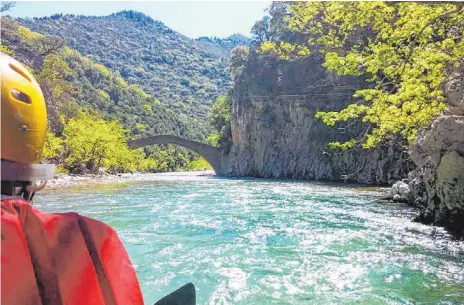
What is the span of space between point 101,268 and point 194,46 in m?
180

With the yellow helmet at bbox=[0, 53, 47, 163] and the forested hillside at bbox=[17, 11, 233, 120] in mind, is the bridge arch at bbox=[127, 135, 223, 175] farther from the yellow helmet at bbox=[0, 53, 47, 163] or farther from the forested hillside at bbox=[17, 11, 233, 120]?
the forested hillside at bbox=[17, 11, 233, 120]

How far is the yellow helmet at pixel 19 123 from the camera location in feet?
3.58

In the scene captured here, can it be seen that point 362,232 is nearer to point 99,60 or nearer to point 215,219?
point 215,219

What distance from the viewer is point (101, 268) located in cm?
103

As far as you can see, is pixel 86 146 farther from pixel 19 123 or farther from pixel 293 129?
pixel 19 123

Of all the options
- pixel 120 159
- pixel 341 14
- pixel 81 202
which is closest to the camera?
pixel 341 14

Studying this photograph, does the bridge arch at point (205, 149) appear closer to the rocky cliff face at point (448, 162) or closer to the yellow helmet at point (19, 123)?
the rocky cliff face at point (448, 162)

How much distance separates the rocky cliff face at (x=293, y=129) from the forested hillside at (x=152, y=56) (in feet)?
228

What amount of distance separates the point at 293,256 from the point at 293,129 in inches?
1332

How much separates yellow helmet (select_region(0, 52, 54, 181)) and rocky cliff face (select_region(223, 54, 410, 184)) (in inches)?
1103

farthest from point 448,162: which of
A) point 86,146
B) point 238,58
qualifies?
point 238,58

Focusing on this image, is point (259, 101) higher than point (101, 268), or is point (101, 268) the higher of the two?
point (259, 101)

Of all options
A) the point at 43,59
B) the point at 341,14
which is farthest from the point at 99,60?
the point at 341,14

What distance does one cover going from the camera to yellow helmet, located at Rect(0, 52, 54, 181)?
3.58 ft
